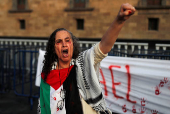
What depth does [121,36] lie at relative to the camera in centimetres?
1295

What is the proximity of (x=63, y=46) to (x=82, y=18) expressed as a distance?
12266 millimetres

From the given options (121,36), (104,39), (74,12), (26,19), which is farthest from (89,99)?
(26,19)

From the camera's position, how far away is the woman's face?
181 centimetres

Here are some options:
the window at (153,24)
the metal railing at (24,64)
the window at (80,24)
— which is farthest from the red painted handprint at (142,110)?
the window at (80,24)

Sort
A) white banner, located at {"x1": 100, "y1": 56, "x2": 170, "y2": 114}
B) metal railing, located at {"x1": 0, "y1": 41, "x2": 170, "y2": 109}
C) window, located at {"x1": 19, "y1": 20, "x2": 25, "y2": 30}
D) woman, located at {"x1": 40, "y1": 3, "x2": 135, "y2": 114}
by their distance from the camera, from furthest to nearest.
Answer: window, located at {"x1": 19, "y1": 20, "x2": 25, "y2": 30} → metal railing, located at {"x1": 0, "y1": 41, "x2": 170, "y2": 109} → white banner, located at {"x1": 100, "y1": 56, "x2": 170, "y2": 114} → woman, located at {"x1": 40, "y1": 3, "x2": 135, "y2": 114}

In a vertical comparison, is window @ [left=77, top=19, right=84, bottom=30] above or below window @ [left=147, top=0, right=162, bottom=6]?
below

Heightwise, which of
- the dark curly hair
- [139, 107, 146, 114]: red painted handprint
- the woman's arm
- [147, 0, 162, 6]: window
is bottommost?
[139, 107, 146, 114]: red painted handprint

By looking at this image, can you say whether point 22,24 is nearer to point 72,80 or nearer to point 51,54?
point 51,54

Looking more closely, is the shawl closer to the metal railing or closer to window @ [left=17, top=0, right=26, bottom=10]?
the metal railing

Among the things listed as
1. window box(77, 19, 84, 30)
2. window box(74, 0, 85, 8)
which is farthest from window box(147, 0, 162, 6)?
window box(77, 19, 84, 30)

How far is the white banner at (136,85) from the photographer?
3.52 m

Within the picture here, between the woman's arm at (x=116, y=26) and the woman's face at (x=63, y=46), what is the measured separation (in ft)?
1.20

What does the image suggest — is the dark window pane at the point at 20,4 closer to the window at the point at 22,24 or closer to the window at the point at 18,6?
the window at the point at 18,6

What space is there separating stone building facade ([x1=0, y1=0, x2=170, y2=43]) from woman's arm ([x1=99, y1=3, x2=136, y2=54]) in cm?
1160
